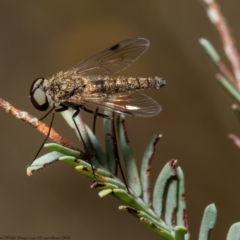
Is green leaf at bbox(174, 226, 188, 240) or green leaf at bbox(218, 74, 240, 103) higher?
green leaf at bbox(218, 74, 240, 103)

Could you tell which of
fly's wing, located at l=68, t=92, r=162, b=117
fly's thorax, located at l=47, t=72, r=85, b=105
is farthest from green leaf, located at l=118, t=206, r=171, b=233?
fly's thorax, located at l=47, t=72, r=85, b=105

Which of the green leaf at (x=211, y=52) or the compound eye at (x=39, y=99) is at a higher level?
the compound eye at (x=39, y=99)

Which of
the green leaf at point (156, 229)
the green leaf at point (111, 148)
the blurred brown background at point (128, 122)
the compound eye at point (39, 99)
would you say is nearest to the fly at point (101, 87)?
the compound eye at point (39, 99)

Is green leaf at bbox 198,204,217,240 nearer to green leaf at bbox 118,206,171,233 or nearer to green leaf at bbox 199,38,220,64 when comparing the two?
green leaf at bbox 118,206,171,233

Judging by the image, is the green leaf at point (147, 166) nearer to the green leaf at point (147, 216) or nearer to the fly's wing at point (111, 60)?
the green leaf at point (147, 216)

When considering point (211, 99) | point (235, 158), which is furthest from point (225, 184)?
point (211, 99)

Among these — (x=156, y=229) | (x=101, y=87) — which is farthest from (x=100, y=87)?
(x=156, y=229)
